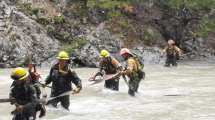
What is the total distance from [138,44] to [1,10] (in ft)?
26.8

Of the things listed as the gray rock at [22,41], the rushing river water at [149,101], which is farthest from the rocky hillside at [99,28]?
the rushing river water at [149,101]

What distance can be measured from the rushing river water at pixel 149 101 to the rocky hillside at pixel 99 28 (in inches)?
165

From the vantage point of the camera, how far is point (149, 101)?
16531mm

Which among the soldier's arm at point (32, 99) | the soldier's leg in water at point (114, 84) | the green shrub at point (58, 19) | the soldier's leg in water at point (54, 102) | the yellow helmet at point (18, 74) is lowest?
the soldier's leg in water at point (114, 84)

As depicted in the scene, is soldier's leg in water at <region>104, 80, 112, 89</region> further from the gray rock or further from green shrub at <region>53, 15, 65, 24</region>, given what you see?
green shrub at <region>53, 15, 65, 24</region>

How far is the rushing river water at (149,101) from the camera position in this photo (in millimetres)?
13742

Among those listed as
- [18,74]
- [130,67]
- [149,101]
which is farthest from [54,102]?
[149,101]

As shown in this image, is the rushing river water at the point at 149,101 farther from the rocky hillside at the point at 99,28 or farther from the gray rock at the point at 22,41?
the rocky hillside at the point at 99,28

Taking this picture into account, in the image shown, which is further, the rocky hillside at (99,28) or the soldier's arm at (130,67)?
the rocky hillside at (99,28)

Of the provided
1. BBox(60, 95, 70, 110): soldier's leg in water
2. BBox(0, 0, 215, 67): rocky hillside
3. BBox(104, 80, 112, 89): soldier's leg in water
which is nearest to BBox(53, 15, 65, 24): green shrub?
BBox(0, 0, 215, 67): rocky hillside

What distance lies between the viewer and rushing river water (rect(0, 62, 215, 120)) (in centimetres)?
1374

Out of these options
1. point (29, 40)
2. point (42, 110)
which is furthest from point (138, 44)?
point (42, 110)

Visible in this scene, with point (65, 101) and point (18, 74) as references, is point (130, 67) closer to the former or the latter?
point (65, 101)

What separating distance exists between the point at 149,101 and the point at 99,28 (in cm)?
1511
